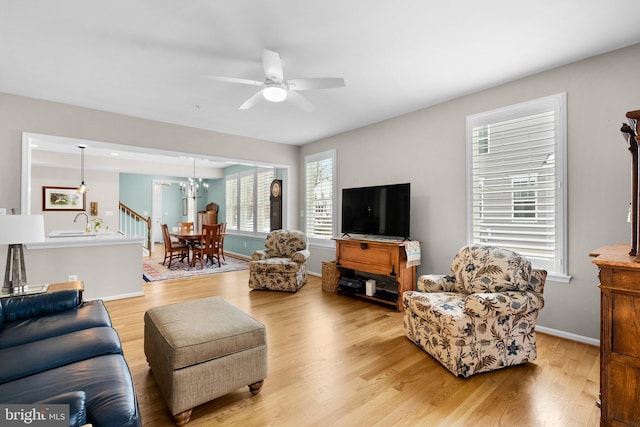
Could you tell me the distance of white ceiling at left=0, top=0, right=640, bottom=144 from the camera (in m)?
2.04

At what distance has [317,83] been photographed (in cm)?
250

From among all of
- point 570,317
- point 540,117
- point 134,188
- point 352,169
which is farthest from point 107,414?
point 134,188

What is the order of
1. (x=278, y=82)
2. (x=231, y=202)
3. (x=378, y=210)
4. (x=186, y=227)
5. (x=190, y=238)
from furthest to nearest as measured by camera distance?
(x=231, y=202), (x=186, y=227), (x=190, y=238), (x=378, y=210), (x=278, y=82)

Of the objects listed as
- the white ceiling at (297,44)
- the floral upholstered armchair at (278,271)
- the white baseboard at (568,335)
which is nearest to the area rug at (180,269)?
the floral upholstered armchair at (278,271)

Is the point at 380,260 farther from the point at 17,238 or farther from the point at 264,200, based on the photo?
the point at 264,200

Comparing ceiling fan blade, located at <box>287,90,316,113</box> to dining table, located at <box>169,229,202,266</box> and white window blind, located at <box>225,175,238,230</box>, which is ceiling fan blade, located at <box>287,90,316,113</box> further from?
white window blind, located at <box>225,175,238,230</box>

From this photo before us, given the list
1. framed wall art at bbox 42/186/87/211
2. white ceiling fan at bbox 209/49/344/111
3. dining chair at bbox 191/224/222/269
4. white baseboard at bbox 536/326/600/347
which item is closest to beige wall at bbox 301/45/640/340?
white baseboard at bbox 536/326/600/347

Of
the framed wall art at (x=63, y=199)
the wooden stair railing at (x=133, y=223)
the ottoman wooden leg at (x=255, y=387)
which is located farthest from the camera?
the wooden stair railing at (x=133, y=223)

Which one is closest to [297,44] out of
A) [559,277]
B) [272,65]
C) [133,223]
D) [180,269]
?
[272,65]

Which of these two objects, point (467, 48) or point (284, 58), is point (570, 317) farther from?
point (284, 58)

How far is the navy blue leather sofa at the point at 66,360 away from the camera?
118cm

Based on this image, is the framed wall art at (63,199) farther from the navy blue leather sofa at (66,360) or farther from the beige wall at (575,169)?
the beige wall at (575,169)

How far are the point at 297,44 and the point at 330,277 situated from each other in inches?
125

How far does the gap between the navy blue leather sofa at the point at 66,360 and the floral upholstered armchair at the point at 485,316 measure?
2.04m
